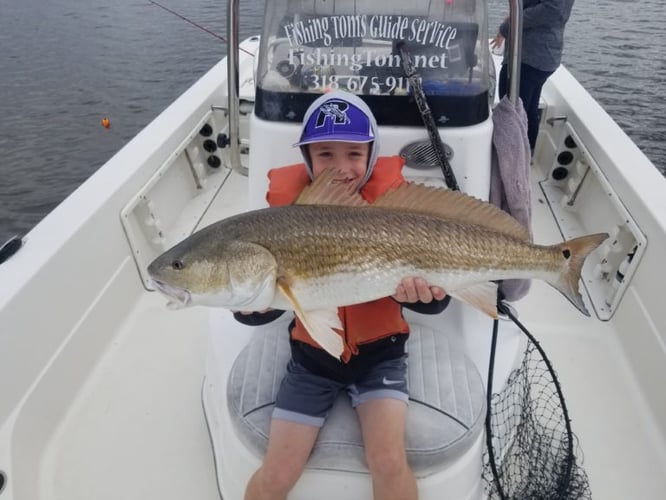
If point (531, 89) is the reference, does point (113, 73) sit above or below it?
below

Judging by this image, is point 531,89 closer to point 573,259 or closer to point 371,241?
point 573,259

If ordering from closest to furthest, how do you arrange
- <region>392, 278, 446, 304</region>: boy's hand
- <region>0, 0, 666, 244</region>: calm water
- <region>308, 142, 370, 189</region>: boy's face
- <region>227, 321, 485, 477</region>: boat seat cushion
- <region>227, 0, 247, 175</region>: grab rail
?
1. <region>392, 278, 446, 304</region>: boy's hand
2. <region>227, 321, 485, 477</region>: boat seat cushion
3. <region>308, 142, 370, 189</region>: boy's face
4. <region>227, 0, 247, 175</region>: grab rail
5. <region>0, 0, 666, 244</region>: calm water

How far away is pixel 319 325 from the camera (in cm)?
176

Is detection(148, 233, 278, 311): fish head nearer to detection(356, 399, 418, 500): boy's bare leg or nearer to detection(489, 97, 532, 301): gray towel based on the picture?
detection(356, 399, 418, 500): boy's bare leg

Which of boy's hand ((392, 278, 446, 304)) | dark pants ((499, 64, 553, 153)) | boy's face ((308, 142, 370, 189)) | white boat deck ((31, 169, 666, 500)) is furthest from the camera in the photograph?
dark pants ((499, 64, 553, 153))

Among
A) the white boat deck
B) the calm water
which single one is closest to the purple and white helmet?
the white boat deck

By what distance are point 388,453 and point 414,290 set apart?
0.60 m

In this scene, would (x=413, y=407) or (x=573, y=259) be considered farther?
(x=413, y=407)

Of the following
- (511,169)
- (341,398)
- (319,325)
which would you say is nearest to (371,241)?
(319,325)

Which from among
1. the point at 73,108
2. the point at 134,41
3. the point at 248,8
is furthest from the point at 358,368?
the point at 248,8

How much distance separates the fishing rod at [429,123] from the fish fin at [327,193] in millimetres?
873

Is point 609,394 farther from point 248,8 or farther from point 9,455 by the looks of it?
point 248,8

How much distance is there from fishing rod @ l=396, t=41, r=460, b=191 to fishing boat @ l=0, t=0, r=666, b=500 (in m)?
0.01

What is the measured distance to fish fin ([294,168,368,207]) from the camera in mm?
1837
